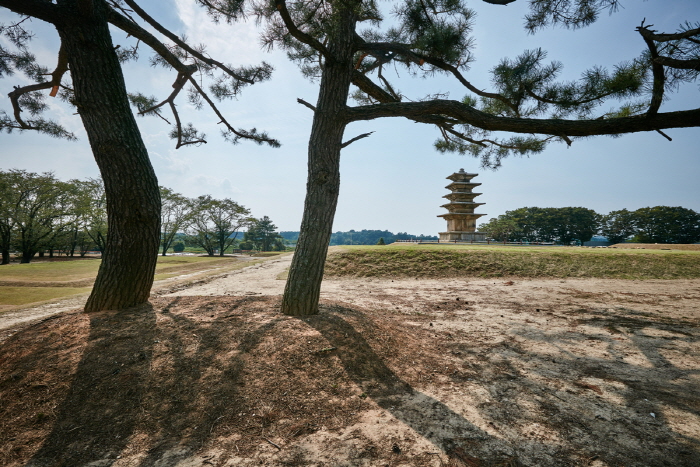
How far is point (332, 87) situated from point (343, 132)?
24.9 inches

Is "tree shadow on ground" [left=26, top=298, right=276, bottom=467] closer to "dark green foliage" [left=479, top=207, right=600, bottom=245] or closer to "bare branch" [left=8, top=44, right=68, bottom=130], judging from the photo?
"bare branch" [left=8, top=44, right=68, bottom=130]

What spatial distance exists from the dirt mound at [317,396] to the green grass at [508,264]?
7.66 m

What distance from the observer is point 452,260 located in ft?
39.6

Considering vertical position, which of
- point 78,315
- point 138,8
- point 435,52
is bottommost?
point 78,315

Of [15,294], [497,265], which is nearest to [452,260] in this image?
[497,265]

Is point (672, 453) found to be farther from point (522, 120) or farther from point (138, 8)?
point (138, 8)

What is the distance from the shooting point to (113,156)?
326cm

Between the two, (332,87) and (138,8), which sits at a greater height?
(138,8)

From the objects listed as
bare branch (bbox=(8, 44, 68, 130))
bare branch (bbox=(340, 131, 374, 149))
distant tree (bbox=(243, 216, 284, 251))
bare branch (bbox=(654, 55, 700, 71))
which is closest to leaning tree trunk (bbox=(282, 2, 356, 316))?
bare branch (bbox=(340, 131, 374, 149))

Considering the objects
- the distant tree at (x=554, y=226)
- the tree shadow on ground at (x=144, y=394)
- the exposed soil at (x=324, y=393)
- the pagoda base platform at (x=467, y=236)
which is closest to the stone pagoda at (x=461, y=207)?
the pagoda base platform at (x=467, y=236)

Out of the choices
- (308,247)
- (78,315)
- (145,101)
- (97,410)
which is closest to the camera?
(97,410)

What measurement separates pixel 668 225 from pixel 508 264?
190 feet

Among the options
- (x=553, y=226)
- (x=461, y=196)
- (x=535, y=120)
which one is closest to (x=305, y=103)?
(x=535, y=120)

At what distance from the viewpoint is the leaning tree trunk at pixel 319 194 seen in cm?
351
